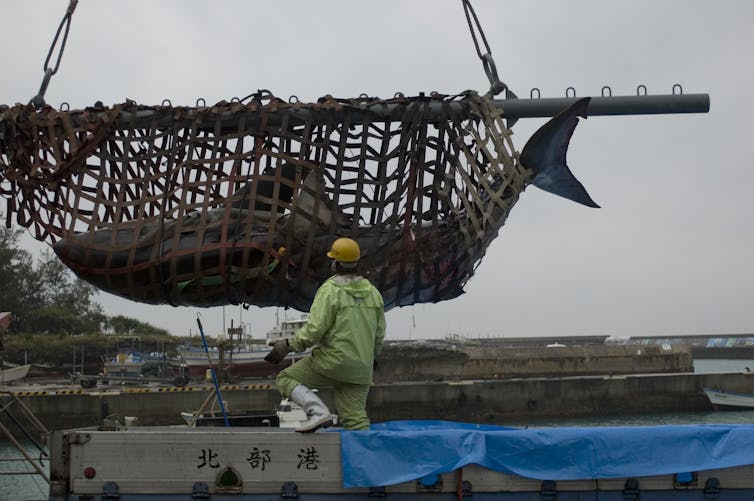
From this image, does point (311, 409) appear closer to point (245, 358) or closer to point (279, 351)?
point (279, 351)

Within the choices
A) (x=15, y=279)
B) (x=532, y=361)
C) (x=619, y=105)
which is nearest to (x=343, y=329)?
(x=619, y=105)

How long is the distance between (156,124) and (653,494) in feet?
17.6

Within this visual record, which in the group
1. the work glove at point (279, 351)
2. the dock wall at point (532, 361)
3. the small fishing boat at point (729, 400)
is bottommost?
the small fishing boat at point (729, 400)

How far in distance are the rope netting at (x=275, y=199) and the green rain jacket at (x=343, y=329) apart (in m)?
1.01

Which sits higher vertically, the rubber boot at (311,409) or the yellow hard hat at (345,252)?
the yellow hard hat at (345,252)

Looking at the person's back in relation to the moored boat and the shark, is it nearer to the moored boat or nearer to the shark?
the shark

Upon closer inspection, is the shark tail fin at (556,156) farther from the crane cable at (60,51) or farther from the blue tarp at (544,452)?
the crane cable at (60,51)

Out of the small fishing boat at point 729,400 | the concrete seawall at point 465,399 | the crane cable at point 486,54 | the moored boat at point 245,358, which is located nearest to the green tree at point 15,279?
the moored boat at point 245,358

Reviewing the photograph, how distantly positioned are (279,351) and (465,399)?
35.8 meters

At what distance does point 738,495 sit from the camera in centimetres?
596

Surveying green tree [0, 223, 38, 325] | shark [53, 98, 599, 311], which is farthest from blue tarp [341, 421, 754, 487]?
green tree [0, 223, 38, 325]

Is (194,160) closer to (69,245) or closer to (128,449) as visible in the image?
(69,245)

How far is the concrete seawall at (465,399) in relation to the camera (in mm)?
34844

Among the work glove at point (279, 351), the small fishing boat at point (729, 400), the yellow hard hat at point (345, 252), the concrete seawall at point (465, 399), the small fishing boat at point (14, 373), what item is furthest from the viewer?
the small fishing boat at point (729, 400)
